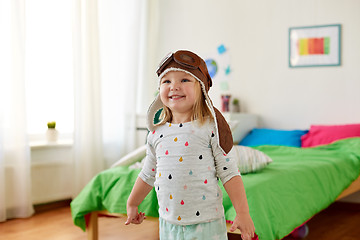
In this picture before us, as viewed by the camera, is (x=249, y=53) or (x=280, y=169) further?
(x=249, y=53)

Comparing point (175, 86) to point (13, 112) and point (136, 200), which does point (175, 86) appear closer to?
point (136, 200)

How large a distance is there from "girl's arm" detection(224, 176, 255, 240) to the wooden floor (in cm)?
155

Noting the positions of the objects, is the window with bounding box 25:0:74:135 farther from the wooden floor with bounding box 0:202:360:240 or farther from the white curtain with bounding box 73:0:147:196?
the wooden floor with bounding box 0:202:360:240

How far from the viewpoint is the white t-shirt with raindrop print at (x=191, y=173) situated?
4.10 feet

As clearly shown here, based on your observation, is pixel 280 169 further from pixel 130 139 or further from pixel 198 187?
pixel 130 139

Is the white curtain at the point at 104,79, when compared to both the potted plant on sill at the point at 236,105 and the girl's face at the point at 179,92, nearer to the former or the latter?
the potted plant on sill at the point at 236,105

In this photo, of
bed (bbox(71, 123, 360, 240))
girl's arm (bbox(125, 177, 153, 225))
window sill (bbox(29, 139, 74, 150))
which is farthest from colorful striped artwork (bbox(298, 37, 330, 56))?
girl's arm (bbox(125, 177, 153, 225))

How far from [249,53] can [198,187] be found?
3285 millimetres

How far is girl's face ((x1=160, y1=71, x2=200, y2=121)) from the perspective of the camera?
127 cm

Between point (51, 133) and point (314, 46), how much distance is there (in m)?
2.43

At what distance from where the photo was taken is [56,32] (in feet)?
13.1

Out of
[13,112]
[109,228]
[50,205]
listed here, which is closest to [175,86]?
[109,228]

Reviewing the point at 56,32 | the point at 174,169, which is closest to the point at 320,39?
the point at 56,32

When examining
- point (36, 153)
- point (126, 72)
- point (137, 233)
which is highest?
point (126, 72)
